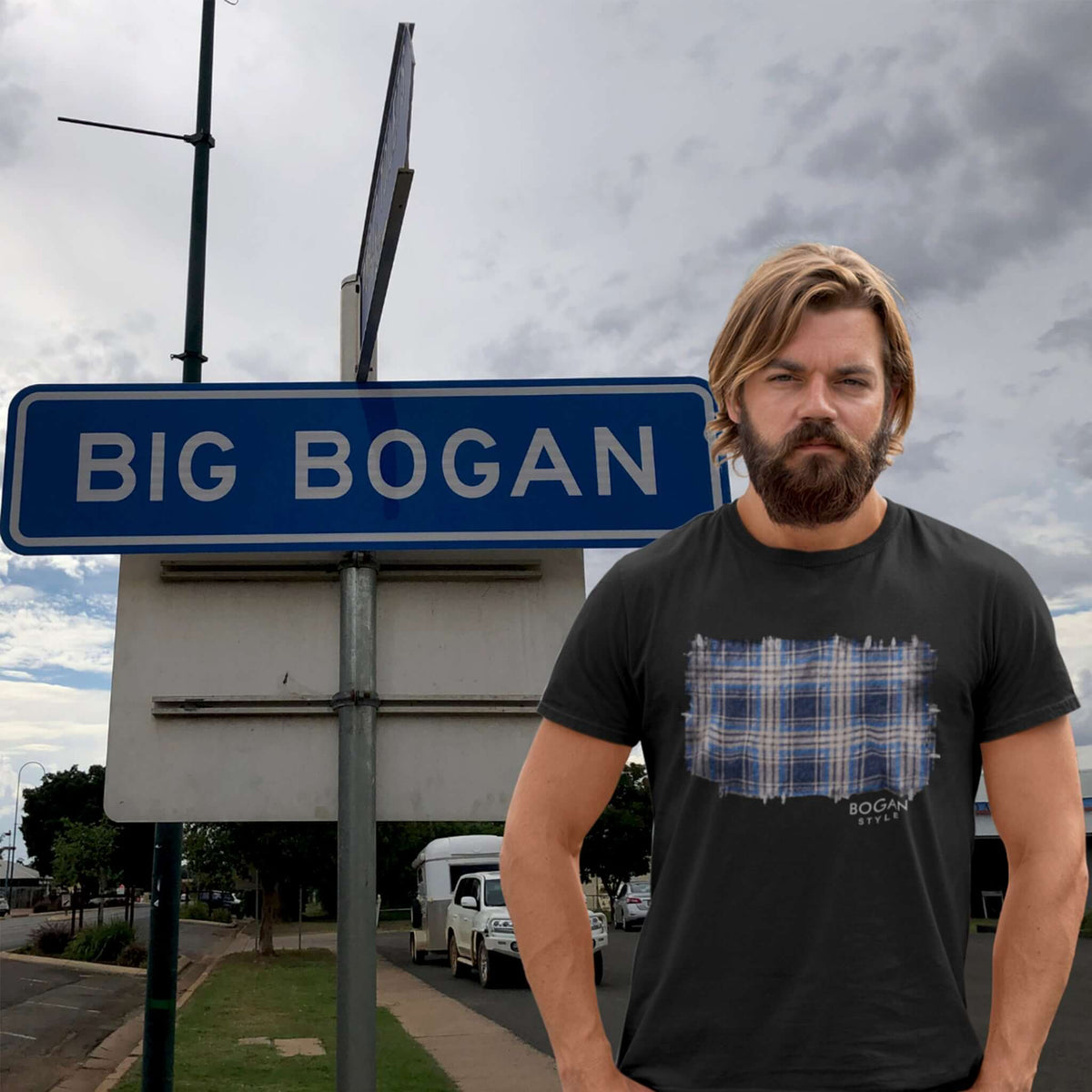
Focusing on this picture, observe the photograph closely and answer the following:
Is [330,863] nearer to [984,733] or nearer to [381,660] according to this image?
[381,660]

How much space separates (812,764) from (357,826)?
185 centimetres

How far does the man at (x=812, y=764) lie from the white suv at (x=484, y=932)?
59.1 feet

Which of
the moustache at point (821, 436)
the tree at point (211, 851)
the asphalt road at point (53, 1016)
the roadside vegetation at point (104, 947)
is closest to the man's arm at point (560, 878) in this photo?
the moustache at point (821, 436)

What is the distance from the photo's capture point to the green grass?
32.6 feet

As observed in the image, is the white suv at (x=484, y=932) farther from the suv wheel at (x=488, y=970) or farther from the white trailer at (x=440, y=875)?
the white trailer at (x=440, y=875)

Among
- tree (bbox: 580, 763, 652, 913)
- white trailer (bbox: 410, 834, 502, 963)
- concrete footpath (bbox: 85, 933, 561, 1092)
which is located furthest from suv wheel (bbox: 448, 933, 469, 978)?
tree (bbox: 580, 763, 652, 913)

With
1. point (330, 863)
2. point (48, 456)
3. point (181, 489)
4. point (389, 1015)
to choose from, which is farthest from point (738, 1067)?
point (330, 863)

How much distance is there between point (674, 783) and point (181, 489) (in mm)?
2290

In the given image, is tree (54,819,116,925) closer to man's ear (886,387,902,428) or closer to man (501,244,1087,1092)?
man (501,244,1087,1092)

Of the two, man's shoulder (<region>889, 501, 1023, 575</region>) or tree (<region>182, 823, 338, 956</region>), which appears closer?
man's shoulder (<region>889, 501, 1023, 575</region>)

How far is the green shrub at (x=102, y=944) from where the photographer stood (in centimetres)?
2817

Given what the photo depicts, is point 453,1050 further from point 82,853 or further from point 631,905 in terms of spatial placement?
point 82,853

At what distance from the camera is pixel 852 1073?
151 cm

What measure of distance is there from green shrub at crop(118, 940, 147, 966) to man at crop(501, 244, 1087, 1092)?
93.0 ft
